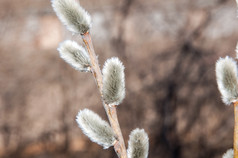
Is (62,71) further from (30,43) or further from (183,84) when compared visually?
(183,84)

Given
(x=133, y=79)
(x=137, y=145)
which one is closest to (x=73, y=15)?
(x=137, y=145)

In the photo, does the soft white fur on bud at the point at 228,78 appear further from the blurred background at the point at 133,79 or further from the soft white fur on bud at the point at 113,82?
the blurred background at the point at 133,79

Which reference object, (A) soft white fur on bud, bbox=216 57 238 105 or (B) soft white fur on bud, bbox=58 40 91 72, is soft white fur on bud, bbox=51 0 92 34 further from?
(A) soft white fur on bud, bbox=216 57 238 105

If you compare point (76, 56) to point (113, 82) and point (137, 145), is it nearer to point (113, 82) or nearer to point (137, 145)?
point (113, 82)

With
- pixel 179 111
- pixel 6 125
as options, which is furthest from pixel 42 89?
pixel 179 111

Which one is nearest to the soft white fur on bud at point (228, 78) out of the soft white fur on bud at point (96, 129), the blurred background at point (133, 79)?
the soft white fur on bud at point (96, 129)
